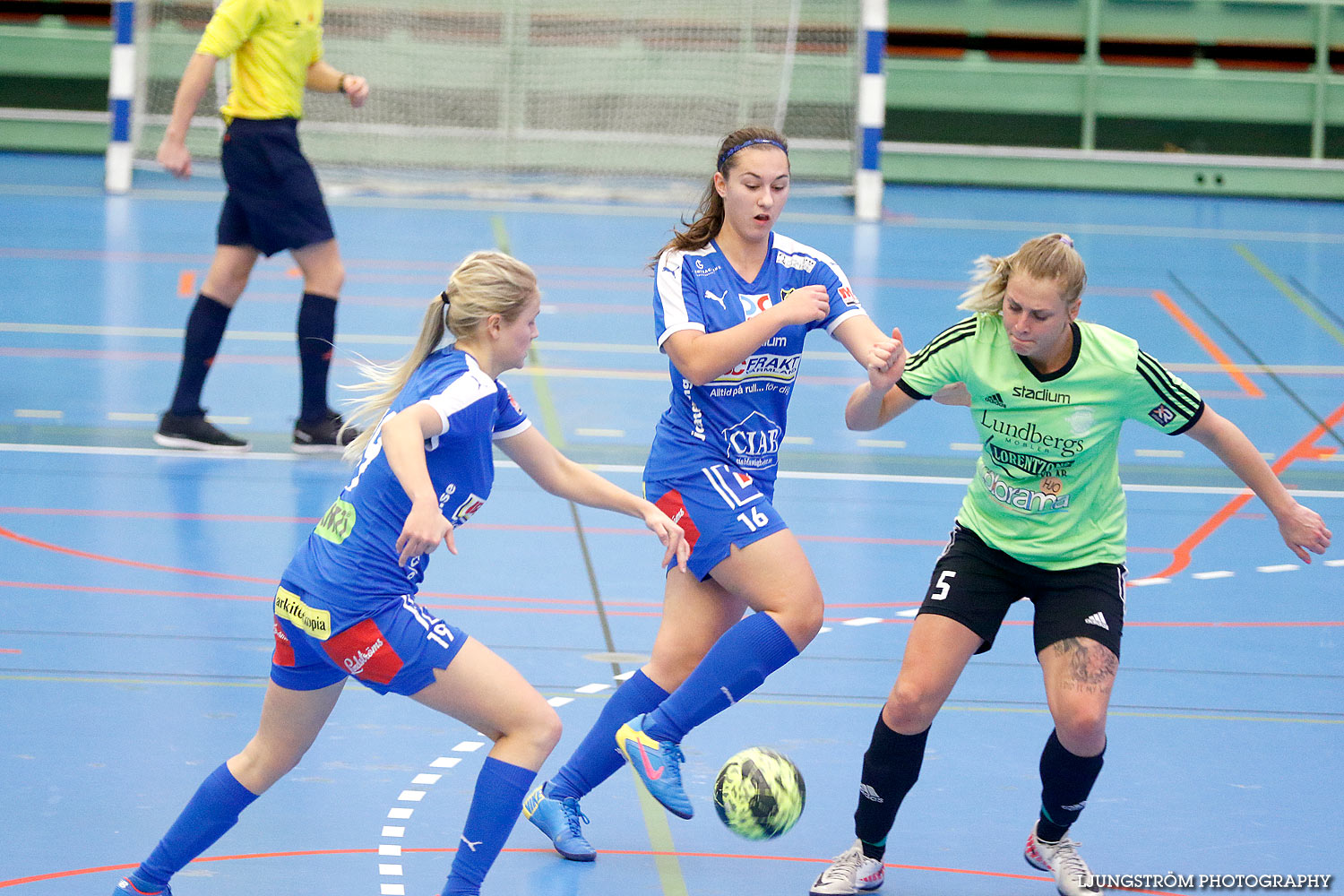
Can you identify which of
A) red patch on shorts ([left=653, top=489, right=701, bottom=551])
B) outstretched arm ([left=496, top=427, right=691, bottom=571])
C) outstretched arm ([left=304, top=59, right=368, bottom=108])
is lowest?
red patch on shorts ([left=653, top=489, right=701, bottom=551])

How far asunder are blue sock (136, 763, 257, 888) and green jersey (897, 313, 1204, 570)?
1862 millimetres

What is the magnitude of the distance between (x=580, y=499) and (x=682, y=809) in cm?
82

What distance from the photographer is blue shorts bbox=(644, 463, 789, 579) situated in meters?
3.90

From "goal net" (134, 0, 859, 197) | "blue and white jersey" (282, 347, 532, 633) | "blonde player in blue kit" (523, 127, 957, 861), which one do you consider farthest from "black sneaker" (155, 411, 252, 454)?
"goal net" (134, 0, 859, 197)

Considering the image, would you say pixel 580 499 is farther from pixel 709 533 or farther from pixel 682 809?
pixel 682 809

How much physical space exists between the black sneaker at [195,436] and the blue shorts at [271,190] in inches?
35.0

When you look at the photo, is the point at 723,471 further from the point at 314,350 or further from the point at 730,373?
the point at 314,350

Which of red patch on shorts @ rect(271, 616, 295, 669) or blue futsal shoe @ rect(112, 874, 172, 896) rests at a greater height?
red patch on shorts @ rect(271, 616, 295, 669)

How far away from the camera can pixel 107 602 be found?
554 cm

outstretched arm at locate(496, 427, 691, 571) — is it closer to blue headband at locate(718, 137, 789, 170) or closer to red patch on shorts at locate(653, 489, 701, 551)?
red patch on shorts at locate(653, 489, 701, 551)

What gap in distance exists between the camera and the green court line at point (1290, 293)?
414 inches

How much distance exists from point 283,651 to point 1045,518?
71.8 inches

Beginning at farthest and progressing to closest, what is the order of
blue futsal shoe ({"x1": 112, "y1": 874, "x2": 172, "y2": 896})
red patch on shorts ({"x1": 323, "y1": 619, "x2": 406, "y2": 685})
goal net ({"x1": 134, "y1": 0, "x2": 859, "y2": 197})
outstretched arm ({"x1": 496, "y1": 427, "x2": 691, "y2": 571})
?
goal net ({"x1": 134, "y1": 0, "x2": 859, "y2": 197}) → outstretched arm ({"x1": 496, "y1": 427, "x2": 691, "y2": 571}) → blue futsal shoe ({"x1": 112, "y1": 874, "x2": 172, "y2": 896}) → red patch on shorts ({"x1": 323, "y1": 619, "x2": 406, "y2": 685})

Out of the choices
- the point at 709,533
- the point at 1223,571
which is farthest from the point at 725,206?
the point at 1223,571
